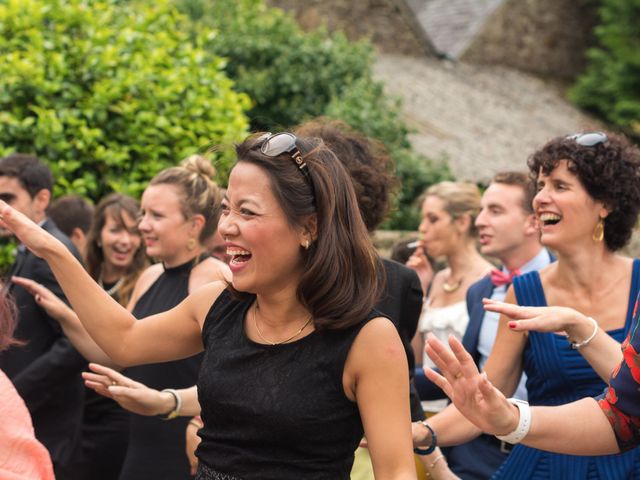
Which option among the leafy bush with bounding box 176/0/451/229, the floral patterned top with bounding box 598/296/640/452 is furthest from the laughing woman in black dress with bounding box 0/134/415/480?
the leafy bush with bounding box 176/0/451/229

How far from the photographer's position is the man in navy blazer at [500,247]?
4.87m

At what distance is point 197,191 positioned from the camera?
5082mm

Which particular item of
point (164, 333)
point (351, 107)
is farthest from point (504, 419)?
point (351, 107)

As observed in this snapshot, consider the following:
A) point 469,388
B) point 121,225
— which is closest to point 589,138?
point 469,388

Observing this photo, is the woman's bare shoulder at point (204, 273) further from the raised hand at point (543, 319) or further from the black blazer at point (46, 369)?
the raised hand at point (543, 319)

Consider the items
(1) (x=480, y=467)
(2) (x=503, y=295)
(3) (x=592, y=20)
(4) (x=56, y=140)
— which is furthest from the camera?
(3) (x=592, y=20)

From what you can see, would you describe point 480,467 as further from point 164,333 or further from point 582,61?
point 582,61

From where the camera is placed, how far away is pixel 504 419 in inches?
110

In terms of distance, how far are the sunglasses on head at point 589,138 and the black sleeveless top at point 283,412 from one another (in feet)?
5.21

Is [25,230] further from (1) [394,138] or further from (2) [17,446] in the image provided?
(1) [394,138]

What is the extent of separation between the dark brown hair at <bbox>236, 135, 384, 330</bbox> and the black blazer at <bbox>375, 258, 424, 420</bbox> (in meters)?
0.94

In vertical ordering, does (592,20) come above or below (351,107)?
below

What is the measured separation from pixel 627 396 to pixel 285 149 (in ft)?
4.09

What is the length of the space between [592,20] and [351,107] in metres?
13.7
